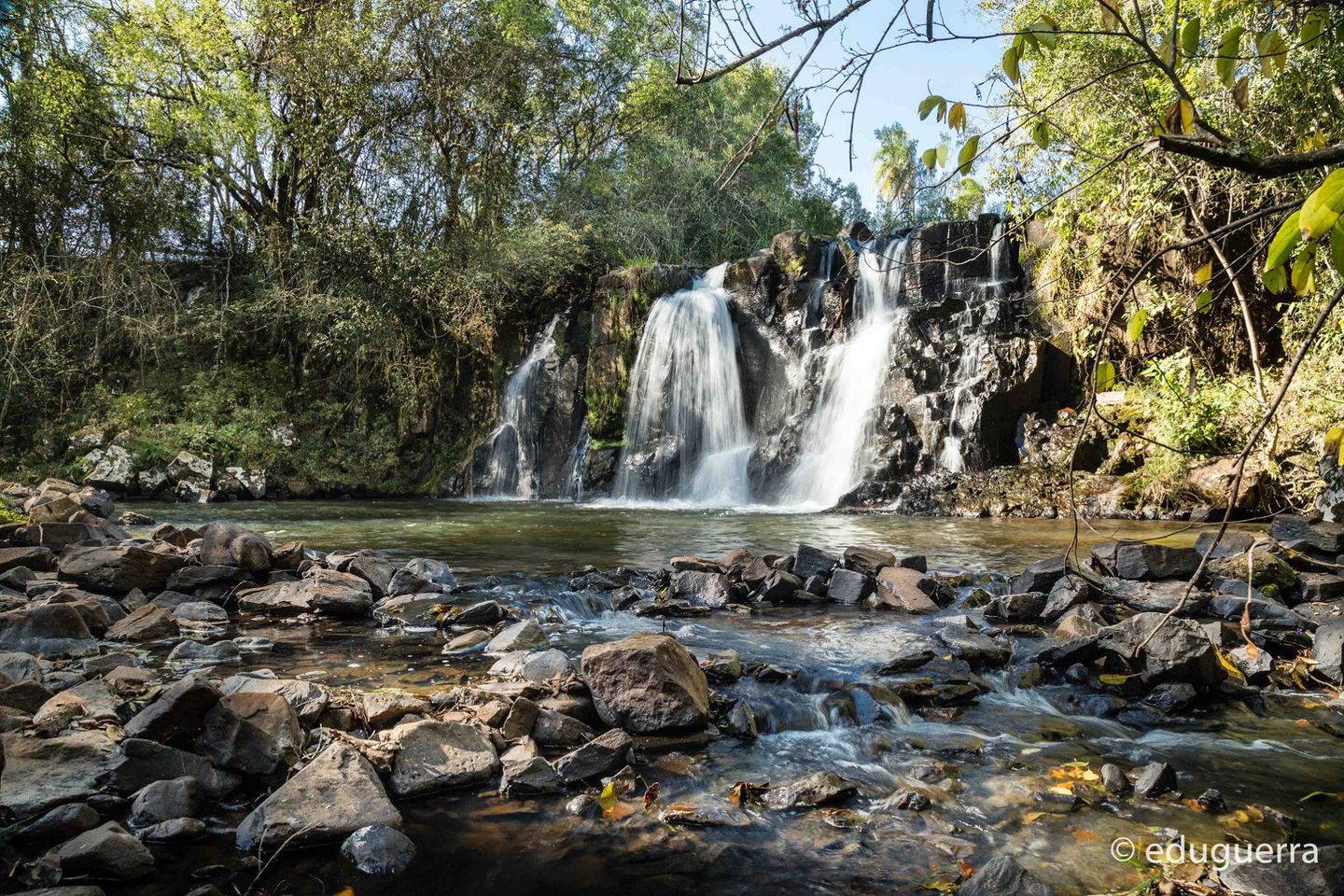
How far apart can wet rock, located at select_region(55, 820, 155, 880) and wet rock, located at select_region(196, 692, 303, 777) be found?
1.76 ft

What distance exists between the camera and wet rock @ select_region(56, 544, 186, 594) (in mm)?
6105

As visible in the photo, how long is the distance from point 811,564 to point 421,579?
3.38 m

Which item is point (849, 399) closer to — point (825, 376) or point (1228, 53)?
point (825, 376)

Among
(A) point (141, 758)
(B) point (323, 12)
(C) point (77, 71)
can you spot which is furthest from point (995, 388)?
(C) point (77, 71)

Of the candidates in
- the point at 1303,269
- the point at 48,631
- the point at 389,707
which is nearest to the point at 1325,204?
the point at 1303,269

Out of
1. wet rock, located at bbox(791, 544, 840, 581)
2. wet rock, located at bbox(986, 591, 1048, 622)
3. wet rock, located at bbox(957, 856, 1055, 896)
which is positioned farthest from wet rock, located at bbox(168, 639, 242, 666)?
wet rock, located at bbox(986, 591, 1048, 622)

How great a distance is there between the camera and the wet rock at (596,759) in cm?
315

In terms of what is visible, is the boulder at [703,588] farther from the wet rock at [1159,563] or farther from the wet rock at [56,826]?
the wet rock at [56,826]

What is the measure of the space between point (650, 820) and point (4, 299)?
19.5m

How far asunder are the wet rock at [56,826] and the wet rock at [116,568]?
4240mm

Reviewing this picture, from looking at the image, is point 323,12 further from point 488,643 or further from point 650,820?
point 650,820

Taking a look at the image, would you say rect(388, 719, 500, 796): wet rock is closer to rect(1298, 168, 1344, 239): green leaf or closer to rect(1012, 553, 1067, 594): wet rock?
rect(1298, 168, 1344, 239): green leaf

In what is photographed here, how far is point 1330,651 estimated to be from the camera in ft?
14.0

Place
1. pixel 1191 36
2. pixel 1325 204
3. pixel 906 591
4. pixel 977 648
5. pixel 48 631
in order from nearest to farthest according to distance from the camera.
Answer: pixel 1325 204, pixel 1191 36, pixel 977 648, pixel 48 631, pixel 906 591
